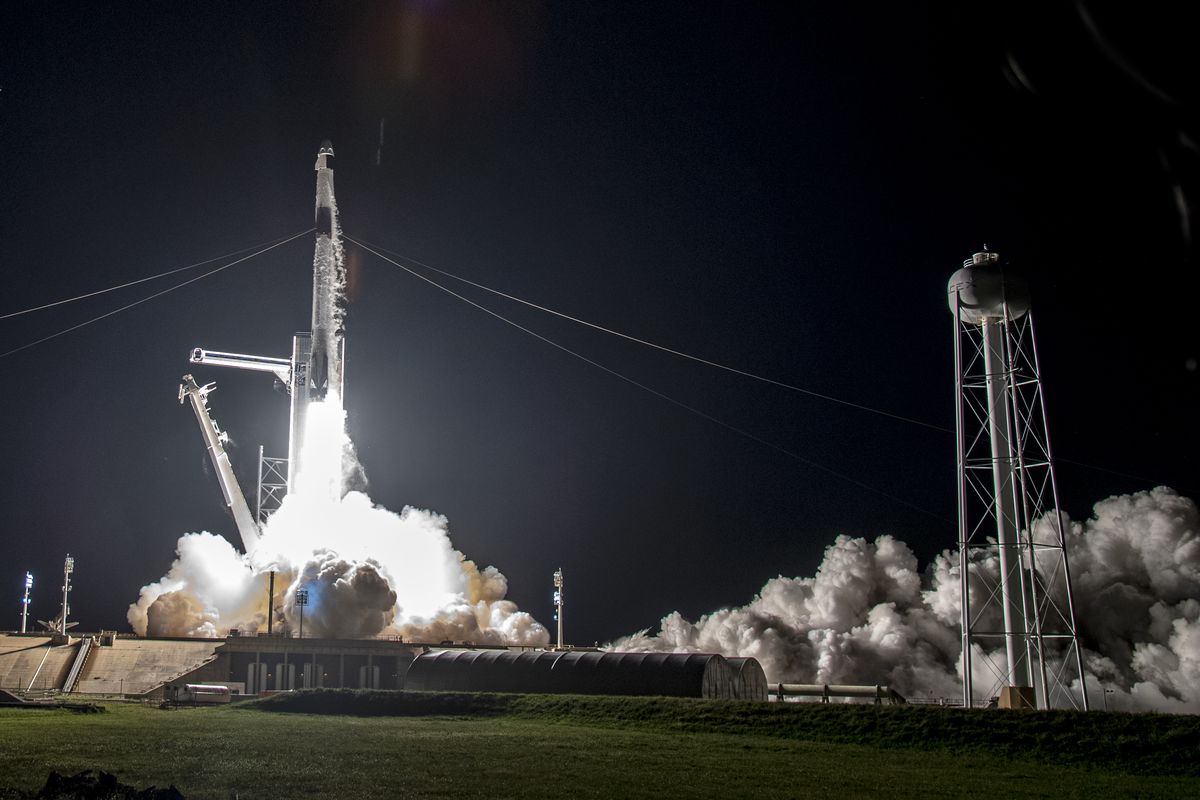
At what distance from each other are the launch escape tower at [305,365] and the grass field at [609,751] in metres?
28.8

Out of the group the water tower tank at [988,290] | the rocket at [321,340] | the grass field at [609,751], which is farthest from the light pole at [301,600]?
the water tower tank at [988,290]

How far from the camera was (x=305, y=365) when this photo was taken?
6234 centimetres

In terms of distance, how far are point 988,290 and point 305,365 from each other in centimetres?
4006

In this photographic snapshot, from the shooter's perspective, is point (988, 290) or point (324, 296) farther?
point (324, 296)

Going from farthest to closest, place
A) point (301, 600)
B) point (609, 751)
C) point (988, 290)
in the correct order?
point (301, 600)
point (988, 290)
point (609, 751)

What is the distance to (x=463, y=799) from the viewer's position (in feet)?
53.2

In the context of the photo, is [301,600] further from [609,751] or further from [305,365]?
[609,751]

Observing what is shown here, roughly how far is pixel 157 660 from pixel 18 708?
1991cm

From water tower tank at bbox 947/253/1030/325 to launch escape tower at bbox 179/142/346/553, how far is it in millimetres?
37108

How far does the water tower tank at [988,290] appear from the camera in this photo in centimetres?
3462

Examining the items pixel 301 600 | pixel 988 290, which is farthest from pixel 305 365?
pixel 988 290

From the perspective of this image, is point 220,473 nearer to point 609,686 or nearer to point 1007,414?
point 609,686

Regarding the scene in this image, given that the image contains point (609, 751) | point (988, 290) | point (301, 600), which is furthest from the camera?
point (301, 600)

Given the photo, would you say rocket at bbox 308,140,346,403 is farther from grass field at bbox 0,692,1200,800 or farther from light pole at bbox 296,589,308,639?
grass field at bbox 0,692,1200,800
